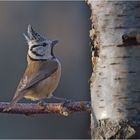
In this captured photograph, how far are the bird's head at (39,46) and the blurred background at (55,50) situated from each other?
252 centimetres

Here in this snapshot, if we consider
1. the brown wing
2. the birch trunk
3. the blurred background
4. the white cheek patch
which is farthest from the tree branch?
the blurred background

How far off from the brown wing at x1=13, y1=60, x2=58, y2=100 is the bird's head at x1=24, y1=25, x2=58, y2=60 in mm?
39

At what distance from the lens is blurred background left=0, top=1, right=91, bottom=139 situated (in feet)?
19.4

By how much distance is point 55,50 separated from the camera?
5.93 metres

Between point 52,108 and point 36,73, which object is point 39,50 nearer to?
point 36,73

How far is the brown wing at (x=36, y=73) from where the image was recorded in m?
3.02

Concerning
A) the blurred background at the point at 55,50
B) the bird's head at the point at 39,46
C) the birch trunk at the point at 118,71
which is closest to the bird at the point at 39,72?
the bird's head at the point at 39,46

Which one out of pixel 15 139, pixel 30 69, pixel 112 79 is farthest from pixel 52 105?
pixel 15 139

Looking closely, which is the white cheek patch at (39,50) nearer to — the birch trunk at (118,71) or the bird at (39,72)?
the bird at (39,72)

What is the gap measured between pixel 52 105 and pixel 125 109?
1.89ft

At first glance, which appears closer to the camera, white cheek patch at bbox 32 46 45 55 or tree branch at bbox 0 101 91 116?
tree branch at bbox 0 101 91 116

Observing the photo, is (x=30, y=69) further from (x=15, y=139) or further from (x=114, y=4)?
(x=15, y=139)

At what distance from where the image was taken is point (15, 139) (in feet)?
18.2

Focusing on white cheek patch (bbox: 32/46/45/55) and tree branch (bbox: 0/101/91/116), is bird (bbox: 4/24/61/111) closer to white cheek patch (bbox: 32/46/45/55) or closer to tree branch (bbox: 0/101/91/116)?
white cheek patch (bbox: 32/46/45/55)
